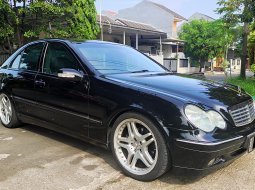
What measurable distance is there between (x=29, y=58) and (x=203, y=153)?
3.18 m

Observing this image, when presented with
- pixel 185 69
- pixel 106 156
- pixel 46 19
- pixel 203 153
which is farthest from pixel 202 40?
pixel 203 153

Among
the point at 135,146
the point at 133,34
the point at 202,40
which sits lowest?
the point at 135,146

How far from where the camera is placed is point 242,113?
3297 mm

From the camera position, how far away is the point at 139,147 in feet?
11.0

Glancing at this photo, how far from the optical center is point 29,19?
34.5 feet

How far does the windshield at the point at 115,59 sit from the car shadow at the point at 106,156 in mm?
1091

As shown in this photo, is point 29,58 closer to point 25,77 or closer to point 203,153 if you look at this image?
point 25,77

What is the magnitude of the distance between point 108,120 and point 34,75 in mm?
1627

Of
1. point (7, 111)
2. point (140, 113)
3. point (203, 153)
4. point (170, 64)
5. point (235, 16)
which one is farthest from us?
point (170, 64)

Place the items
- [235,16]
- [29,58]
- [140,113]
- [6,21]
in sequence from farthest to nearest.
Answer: [235,16], [6,21], [29,58], [140,113]

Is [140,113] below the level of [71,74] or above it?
below

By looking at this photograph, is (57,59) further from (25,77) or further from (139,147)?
(139,147)

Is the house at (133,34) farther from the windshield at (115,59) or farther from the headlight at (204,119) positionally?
the headlight at (204,119)

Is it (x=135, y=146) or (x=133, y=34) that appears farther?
(x=133, y=34)
